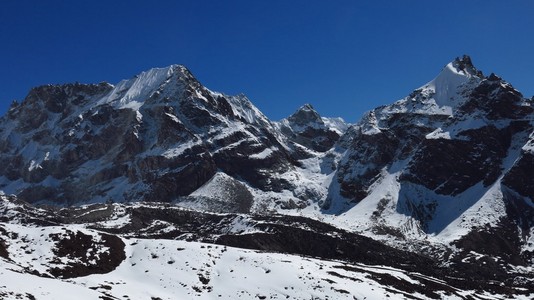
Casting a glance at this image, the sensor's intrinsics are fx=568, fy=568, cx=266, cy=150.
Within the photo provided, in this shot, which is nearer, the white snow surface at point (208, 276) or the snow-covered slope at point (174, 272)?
the snow-covered slope at point (174, 272)

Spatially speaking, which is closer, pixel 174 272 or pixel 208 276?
pixel 174 272

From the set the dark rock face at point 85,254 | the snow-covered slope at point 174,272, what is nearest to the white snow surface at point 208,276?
the snow-covered slope at point 174,272

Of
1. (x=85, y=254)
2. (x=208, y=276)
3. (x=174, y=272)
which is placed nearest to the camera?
(x=174, y=272)

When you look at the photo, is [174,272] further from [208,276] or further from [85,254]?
[85,254]

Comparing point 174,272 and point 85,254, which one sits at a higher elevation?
point 85,254

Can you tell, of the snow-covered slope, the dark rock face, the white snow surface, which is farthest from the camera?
the dark rock face

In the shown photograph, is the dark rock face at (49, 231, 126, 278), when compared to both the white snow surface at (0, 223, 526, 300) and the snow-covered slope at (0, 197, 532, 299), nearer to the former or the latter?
the snow-covered slope at (0, 197, 532, 299)

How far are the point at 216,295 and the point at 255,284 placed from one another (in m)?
6.55

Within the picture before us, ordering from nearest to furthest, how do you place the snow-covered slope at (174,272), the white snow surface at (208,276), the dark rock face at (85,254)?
the snow-covered slope at (174,272), the white snow surface at (208,276), the dark rock face at (85,254)

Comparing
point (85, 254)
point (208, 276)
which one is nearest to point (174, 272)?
point (208, 276)

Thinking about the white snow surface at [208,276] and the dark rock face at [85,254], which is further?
the dark rock face at [85,254]

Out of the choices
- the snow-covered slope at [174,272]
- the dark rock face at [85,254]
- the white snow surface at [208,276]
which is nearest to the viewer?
the snow-covered slope at [174,272]

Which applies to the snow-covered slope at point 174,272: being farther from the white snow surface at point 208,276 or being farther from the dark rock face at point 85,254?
the dark rock face at point 85,254

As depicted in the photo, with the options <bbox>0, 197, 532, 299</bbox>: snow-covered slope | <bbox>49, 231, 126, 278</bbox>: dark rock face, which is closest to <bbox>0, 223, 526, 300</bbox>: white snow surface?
<bbox>0, 197, 532, 299</bbox>: snow-covered slope
